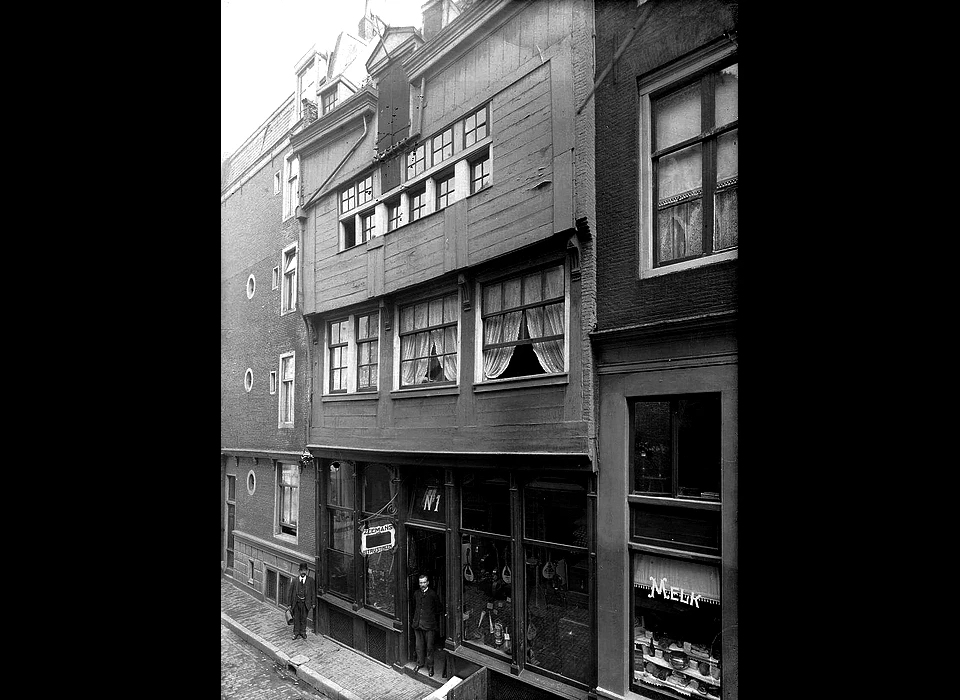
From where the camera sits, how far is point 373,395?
78.7 inches

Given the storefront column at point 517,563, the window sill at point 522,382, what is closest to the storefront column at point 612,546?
the window sill at point 522,382

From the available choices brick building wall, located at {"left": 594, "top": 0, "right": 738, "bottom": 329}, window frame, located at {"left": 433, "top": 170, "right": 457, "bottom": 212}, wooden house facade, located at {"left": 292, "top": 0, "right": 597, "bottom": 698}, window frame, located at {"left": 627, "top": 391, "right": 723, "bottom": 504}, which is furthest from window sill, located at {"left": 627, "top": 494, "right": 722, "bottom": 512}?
window frame, located at {"left": 433, "top": 170, "right": 457, "bottom": 212}

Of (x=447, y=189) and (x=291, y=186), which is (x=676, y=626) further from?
(x=291, y=186)

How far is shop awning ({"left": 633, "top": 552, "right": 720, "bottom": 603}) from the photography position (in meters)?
1.74

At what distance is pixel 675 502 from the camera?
1776mm

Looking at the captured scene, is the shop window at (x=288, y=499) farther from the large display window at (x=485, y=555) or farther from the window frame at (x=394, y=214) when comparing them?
the window frame at (x=394, y=214)

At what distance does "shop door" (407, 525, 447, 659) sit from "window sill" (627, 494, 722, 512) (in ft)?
2.09

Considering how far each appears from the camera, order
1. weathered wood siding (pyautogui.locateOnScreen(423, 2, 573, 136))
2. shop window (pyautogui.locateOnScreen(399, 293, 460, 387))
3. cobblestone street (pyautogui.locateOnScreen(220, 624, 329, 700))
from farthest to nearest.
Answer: shop window (pyautogui.locateOnScreen(399, 293, 460, 387)) → weathered wood siding (pyautogui.locateOnScreen(423, 2, 573, 136)) → cobblestone street (pyautogui.locateOnScreen(220, 624, 329, 700))

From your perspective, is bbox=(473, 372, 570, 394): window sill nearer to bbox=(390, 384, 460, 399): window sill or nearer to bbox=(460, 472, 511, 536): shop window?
bbox=(390, 384, 460, 399): window sill

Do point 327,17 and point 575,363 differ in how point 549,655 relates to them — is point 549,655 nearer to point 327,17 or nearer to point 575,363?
point 575,363

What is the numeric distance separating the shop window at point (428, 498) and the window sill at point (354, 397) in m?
0.30
